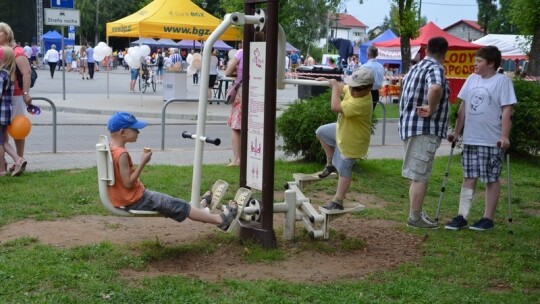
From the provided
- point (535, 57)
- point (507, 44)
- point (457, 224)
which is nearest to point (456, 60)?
point (535, 57)

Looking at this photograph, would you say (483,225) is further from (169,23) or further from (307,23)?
(307,23)

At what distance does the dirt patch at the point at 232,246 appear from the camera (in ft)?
A: 18.8

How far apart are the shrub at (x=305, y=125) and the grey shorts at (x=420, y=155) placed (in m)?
3.49

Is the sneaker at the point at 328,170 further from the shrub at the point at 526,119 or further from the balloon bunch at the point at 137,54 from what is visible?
the balloon bunch at the point at 137,54

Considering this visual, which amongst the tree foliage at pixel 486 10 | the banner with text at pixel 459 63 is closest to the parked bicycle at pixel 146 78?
the banner with text at pixel 459 63

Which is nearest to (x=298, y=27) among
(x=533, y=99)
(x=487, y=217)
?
(x=533, y=99)

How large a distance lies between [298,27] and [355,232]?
65.2m

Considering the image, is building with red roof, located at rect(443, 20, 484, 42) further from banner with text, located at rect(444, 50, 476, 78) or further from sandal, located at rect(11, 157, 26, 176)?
sandal, located at rect(11, 157, 26, 176)

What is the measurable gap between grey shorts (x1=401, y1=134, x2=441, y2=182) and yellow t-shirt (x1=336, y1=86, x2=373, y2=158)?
20.7 inches

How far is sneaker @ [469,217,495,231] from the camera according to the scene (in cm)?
755

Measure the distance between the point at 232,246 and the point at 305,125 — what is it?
4617 millimetres

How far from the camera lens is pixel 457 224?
7.56 m

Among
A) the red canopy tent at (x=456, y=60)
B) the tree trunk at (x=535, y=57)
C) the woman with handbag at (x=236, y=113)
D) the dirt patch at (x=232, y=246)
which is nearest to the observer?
the dirt patch at (x=232, y=246)

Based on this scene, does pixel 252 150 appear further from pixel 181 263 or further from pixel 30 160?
pixel 30 160
